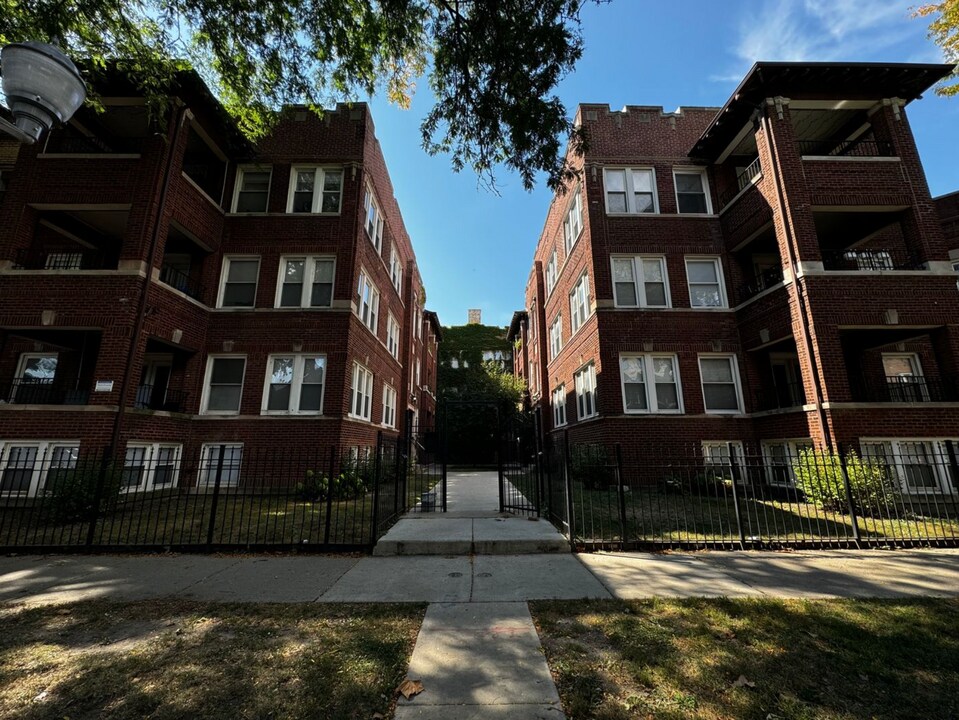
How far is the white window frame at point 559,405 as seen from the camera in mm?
19541

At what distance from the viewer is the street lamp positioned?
2.86m

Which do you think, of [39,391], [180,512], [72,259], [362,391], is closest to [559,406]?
[362,391]

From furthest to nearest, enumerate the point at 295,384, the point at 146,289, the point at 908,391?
the point at 908,391
the point at 295,384
the point at 146,289

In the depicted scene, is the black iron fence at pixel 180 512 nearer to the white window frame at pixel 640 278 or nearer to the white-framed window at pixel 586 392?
the white-framed window at pixel 586 392

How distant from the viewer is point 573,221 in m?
17.4

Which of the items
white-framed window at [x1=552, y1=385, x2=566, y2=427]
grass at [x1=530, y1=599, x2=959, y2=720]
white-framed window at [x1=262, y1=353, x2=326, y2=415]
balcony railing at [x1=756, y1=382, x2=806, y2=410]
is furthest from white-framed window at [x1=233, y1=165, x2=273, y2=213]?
balcony railing at [x1=756, y1=382, x2=806, y2=410]

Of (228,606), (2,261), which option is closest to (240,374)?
(2,261)

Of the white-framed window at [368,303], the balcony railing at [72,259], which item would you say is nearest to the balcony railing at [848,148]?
the white-framed window at [368,303]

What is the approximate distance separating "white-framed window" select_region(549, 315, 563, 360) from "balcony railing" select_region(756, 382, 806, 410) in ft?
28.2

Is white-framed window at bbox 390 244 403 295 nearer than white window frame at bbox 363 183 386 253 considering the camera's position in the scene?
No

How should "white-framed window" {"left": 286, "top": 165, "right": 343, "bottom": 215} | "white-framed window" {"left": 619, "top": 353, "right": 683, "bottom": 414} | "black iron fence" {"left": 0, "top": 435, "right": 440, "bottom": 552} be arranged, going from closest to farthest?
"black iron fence" {"left": 0, "top": 435, "right": 440, "bottom": 552}
"white-framed window" {"left": 619, "top": 353, "right": 683, "bottom": 414}
"white-framed window" {"left": 286, "top": 165, "right": 343, "bottom": 215}

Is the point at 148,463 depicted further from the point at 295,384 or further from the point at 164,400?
the point at 295,384

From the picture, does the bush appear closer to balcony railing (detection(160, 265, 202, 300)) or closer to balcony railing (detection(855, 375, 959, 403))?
balcony railing (detection(855, 375, 959, 403))

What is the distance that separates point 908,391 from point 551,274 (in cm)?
1460
